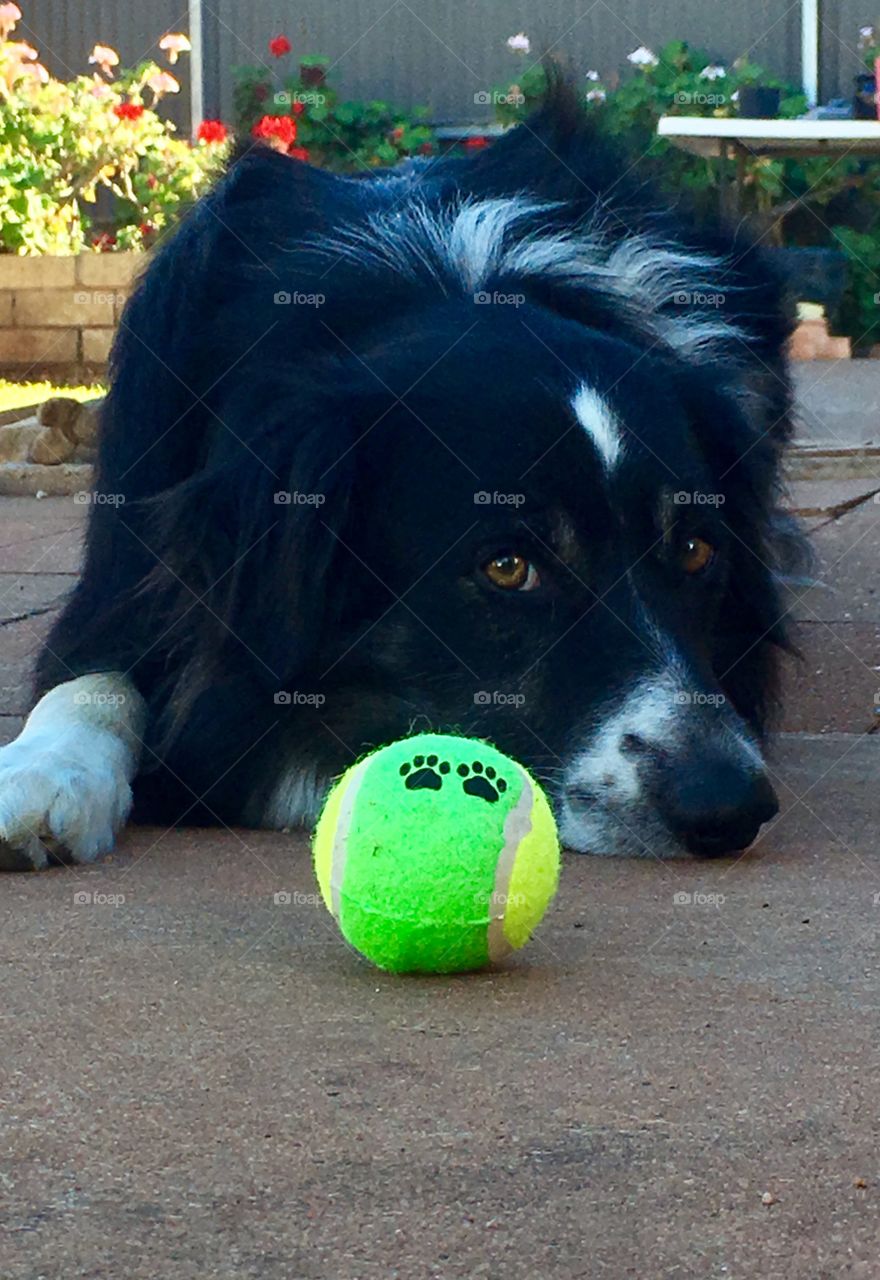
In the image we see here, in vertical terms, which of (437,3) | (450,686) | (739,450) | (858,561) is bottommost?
(858,561)

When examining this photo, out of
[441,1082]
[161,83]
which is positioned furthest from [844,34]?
[441,1082]

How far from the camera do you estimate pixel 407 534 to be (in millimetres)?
3051

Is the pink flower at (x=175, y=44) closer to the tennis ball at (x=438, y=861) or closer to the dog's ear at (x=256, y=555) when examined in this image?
the dog's ear at (x=256, y=555)

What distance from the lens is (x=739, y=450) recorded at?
3369mm

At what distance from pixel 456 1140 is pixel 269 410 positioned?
1.76 metres

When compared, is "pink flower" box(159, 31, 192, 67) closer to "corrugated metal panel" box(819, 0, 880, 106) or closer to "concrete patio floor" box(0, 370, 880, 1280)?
"corrugated metal panel" box(819, 0, 880, 106)

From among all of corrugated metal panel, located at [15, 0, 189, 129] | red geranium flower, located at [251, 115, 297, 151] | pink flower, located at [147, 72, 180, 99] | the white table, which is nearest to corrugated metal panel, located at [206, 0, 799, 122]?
corrugated metal panel, located at [15, 0, 189, 129]

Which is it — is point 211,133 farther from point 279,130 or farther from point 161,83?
point 161,83

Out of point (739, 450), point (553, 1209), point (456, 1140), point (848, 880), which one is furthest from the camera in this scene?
point (739, 450)

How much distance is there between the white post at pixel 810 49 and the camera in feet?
37.4

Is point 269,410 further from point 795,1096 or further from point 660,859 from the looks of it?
point 795,1096

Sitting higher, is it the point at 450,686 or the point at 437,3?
the point at 437,3

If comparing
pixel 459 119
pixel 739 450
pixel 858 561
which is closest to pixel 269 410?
pixel 739 450

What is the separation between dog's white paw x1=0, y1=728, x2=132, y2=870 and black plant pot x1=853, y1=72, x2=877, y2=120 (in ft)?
29.7
